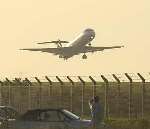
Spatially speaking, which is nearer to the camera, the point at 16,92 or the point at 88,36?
the point at 16,92

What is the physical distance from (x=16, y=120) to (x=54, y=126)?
1745mm

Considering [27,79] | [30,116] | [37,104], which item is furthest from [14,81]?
[30,116]

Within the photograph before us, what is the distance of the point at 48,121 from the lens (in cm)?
2978

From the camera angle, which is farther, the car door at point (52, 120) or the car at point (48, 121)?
the car at point (48, 121)

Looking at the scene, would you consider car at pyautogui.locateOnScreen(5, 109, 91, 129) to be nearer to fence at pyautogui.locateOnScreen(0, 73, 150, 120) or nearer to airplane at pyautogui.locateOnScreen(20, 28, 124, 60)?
fence at pyautogui.locateOnScreen(0, 73, 150, 120)

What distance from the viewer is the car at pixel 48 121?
1160 inches

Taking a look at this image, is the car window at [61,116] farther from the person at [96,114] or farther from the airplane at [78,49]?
the airplane at [78,49]

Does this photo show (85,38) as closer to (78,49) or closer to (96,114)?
(78,49)

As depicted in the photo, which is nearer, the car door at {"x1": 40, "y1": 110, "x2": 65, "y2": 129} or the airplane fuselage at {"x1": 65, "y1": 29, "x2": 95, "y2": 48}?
the car door at {"x1": 40, "y1": 110, "x2": 65, "y2": 129}

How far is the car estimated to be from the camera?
96.7ft

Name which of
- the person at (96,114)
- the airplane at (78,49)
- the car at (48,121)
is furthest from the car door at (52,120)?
the airplane at (78,49)

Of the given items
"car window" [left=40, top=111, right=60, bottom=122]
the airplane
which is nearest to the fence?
"car window" [left=40, top=111, right=60, bottom=122]

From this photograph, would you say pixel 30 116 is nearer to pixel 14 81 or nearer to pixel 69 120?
pixel 69 120

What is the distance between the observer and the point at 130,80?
34.8 m
